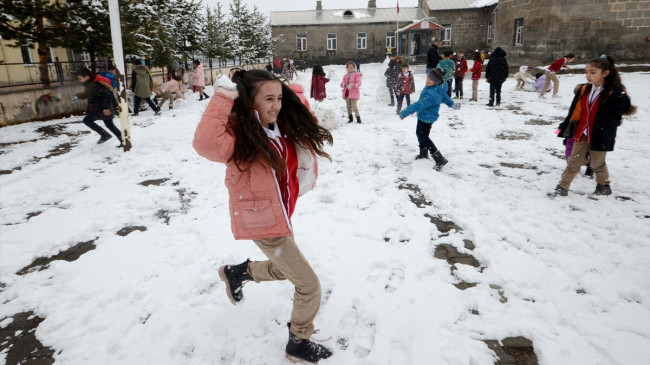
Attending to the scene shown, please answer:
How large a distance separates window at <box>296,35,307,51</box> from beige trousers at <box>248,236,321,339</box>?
4166 centimetres

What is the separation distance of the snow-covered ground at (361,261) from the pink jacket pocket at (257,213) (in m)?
1.10

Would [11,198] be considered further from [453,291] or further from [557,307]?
[557,307]

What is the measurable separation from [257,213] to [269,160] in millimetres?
328

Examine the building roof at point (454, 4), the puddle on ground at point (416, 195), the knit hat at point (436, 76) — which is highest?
the building roof at point (454, 4)

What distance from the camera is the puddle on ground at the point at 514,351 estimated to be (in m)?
2.47

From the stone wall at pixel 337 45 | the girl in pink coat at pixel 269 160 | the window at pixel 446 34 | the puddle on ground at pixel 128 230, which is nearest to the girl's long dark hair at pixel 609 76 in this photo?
the girl in pink coat at pixel 269 160

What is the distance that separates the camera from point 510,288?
3.20m

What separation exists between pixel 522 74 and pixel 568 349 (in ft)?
50.9

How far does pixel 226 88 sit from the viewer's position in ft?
6.22

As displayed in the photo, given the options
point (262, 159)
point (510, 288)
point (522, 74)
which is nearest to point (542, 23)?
point (522, 74)

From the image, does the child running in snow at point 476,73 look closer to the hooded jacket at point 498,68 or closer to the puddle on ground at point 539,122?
the hooded jacket at point 498,68

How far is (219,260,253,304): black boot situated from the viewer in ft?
9.04

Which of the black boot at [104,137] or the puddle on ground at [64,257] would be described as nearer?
Answer: the puddle on ground at [64,257]

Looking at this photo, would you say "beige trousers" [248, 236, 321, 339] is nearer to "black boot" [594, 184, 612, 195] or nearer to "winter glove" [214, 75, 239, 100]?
"winter glove" [214, 75, 239, 100]
